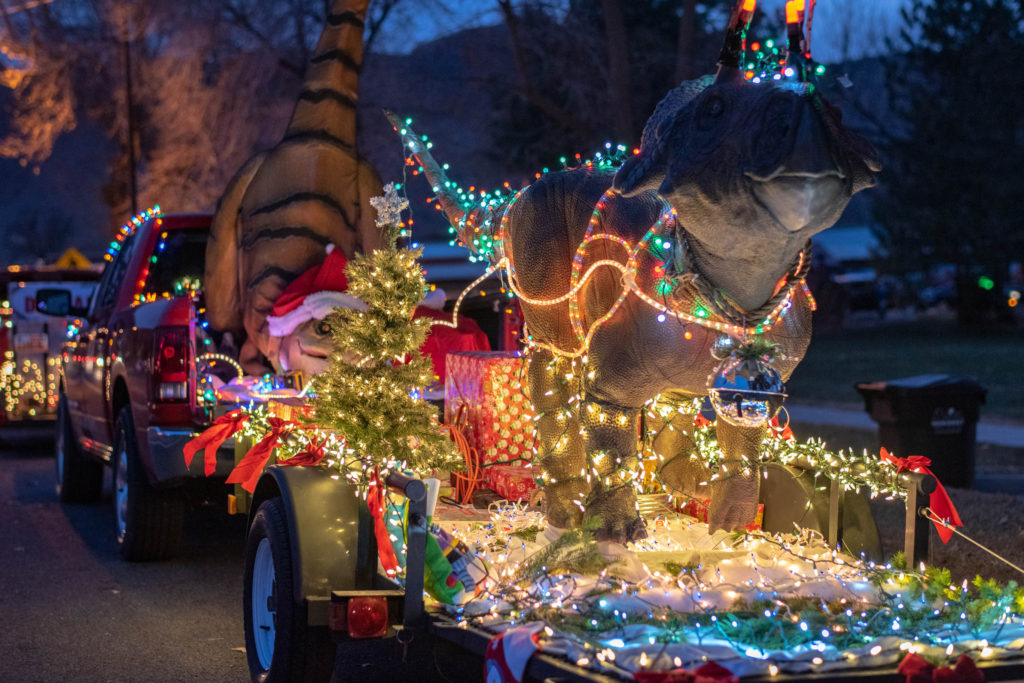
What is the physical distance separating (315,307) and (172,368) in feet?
3.12

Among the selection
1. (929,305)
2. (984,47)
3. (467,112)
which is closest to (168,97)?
A: (467,112)

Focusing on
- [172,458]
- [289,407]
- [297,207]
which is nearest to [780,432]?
[289,407]

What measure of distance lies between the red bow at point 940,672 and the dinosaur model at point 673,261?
115 cm

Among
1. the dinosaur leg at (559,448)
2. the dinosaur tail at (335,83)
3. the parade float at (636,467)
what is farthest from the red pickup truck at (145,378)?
the dinosaur leg at (559,448)

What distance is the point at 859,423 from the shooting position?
1627 cm

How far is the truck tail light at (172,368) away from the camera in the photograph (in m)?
7.52

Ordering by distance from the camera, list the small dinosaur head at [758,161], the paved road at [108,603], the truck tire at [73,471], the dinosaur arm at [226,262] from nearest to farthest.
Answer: the small dinosaur head at [758,161], the paved road at [108,603], the dinosaur arm at [226,262], the truck tire at [73,471]

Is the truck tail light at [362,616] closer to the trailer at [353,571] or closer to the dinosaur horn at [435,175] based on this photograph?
the trailer at [353,571]

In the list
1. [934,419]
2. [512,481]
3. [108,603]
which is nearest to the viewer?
[512,481]

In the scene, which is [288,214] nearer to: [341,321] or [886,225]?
[341,321]

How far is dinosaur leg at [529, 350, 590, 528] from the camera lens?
503 cm

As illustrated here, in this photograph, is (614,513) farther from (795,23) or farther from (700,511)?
(795,23)

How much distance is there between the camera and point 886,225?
123 feet

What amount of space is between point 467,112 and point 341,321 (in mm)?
14553
